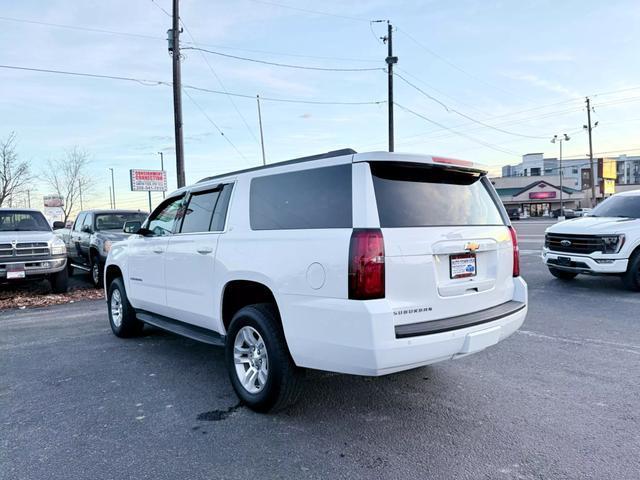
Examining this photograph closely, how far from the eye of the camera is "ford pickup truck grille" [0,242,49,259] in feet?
28.9

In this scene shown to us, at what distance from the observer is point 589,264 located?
8570mm

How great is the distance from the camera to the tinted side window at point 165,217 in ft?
16.8

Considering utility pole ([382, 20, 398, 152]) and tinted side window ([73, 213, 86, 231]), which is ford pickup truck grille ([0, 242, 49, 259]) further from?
utility pole ([382, 20, 398, 152])

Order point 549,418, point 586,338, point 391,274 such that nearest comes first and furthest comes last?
point 391,274 → point 549,418 → point 586,338

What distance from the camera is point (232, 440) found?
3.23 m

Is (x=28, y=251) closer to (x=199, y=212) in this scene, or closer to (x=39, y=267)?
(x=39, y=267)

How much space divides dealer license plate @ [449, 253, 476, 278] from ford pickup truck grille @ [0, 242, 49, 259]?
8.73m

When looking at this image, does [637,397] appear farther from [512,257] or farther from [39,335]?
[39,335]

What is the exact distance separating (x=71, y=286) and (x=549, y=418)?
1092 centimetres

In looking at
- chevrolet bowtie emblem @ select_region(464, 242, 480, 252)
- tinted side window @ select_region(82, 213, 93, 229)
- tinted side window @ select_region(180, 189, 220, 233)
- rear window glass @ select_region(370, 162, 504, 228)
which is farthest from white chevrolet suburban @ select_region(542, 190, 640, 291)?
tinted side window @ select_region(82, 213, 93, 229)

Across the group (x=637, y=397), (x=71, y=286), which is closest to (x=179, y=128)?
(x=71, y=286)

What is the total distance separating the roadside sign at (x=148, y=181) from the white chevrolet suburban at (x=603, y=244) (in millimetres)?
15369

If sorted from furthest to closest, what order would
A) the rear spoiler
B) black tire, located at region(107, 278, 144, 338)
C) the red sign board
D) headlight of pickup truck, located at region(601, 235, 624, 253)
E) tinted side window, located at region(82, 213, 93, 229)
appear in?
the red sign board
tinted side window, located at region(82, 213, 93, 229)
headlight of pickup truck, located at region(601, 235, 624, 253)
black tire, located at region(107, 278, 144, 338)
the rear spoiler

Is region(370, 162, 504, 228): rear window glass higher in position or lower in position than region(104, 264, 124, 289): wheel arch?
higher
